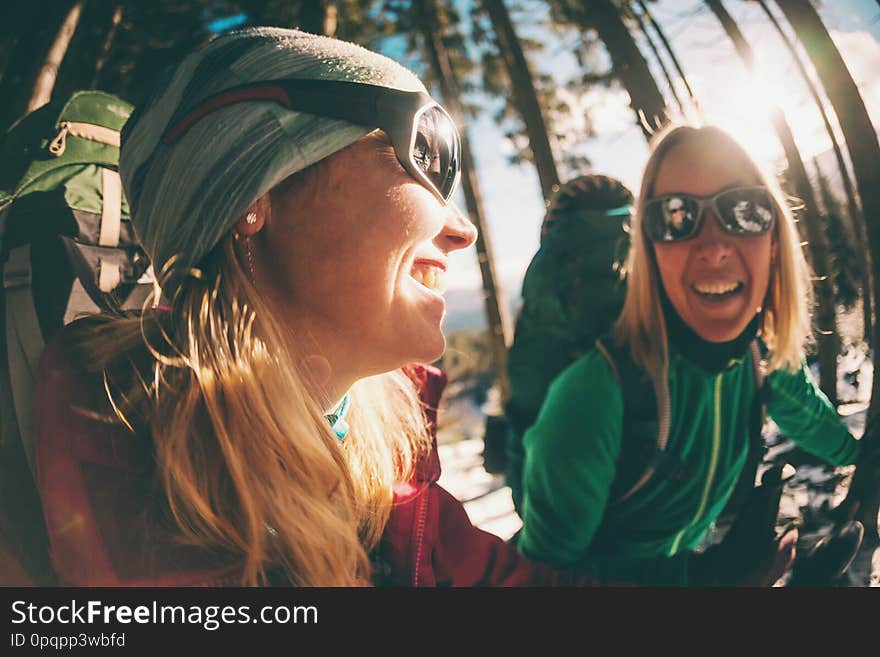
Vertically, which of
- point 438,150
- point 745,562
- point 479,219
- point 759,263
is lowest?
point 745,562

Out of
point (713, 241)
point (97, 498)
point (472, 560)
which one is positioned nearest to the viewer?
point (97, 498)

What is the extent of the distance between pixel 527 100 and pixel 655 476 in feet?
10.2

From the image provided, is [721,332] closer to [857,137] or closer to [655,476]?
[655,476]

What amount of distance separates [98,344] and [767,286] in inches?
70.1

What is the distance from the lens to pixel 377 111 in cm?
82

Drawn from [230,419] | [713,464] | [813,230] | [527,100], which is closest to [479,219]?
[527,100]

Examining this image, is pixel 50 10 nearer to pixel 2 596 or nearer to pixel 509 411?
pixel 2 596

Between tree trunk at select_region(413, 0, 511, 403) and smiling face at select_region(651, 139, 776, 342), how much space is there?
3.49 metres

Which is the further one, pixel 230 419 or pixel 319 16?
pixel 319 16

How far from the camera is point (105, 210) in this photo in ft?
3.87

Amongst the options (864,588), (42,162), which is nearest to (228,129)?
(42,162)

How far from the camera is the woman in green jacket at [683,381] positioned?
4.26ft

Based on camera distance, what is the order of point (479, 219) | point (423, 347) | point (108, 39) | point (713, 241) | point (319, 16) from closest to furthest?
point (423, 347) → point (713, 241) → point (108, 39) → point (319, 16) → point (479, 219)

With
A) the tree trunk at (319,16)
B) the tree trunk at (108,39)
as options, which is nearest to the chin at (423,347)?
the tree trunk at (108,39)
